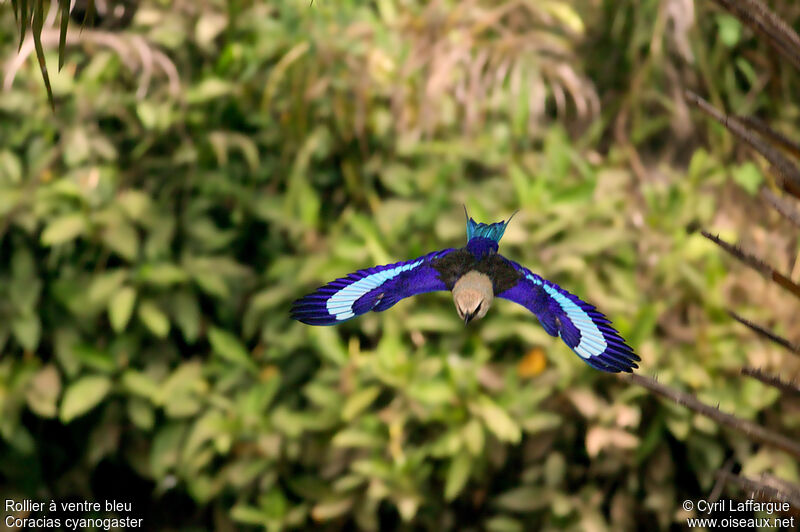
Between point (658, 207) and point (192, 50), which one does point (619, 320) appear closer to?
point (658, 207)

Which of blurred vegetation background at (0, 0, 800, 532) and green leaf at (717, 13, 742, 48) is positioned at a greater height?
green leaf at (717, 13, 742, 48)

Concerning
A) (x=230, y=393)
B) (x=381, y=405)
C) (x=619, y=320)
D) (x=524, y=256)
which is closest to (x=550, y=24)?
(x=524, y=256)

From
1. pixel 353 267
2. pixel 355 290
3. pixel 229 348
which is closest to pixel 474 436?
pixel 353 267

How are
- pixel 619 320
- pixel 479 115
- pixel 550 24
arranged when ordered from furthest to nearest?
pixel 550 24
pixel 479 115
pixel 619 320

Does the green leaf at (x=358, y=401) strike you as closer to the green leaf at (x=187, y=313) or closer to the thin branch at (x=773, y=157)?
the green leaf at (x=187, y=313)

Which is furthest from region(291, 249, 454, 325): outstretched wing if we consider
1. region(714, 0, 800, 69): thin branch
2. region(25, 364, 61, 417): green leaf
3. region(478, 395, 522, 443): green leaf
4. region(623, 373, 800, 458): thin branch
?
region(25, 364, 61, 417): green leaf

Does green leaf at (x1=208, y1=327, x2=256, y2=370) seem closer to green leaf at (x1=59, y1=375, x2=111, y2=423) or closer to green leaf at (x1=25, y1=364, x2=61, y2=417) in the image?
green leaf at (x1=59, y1=375, x2=111, y2=423)
